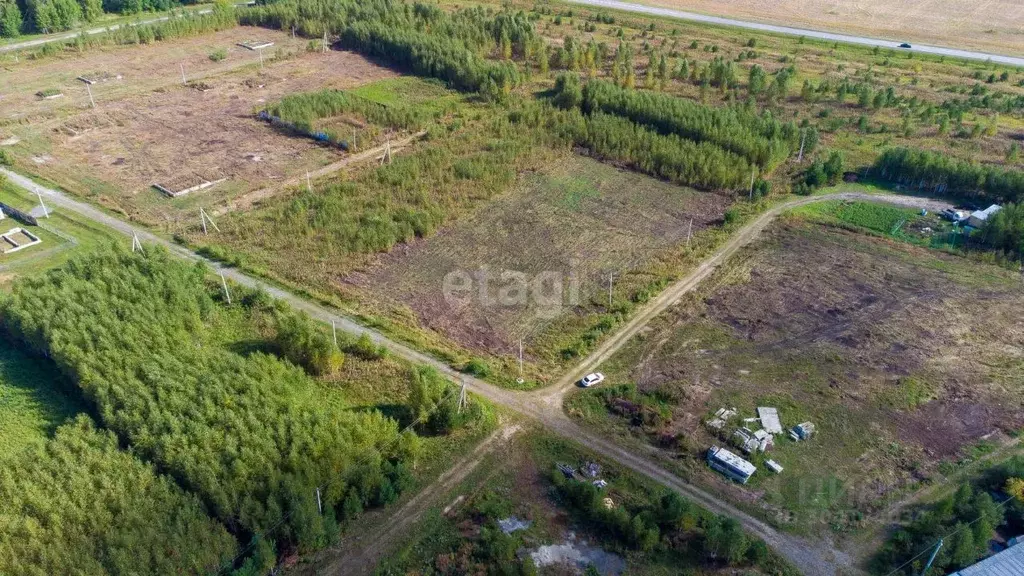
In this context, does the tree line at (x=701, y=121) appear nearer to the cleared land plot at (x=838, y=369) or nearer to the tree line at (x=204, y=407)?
the cleared land plot at (x=838, y=369)

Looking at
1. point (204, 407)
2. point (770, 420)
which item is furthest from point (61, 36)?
point (770, 420)

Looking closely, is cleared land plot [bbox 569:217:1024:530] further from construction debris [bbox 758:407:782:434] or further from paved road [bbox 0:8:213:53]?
paved road [bbox 0:8:213:53]

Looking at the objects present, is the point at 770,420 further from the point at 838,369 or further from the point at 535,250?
the point at 535,250

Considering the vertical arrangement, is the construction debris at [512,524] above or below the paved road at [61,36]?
below

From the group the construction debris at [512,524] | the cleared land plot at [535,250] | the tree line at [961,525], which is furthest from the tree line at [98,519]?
the tree line at [961,525]

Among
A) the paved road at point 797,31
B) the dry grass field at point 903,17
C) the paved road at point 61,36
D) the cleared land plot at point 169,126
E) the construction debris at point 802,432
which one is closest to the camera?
the construction debris at point 802,432

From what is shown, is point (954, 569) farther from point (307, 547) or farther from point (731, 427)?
point (307, 547)
